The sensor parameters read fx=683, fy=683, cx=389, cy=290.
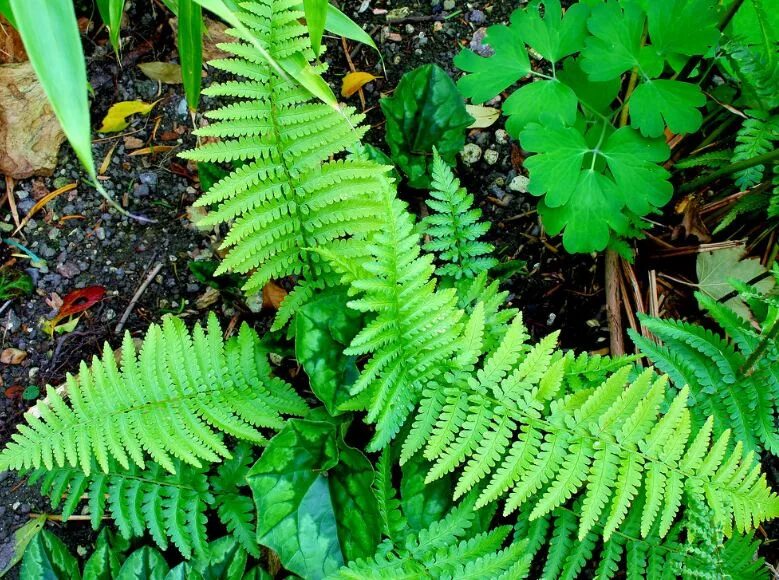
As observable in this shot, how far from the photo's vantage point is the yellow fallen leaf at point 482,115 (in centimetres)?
262

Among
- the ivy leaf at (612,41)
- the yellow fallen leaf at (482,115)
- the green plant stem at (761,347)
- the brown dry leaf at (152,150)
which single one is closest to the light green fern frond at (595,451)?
the green plant stem at (761,347)

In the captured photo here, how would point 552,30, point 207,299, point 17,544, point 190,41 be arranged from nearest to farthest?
1. point 190,41
2. point 552,30
3. point 17,544
4. point 207,299

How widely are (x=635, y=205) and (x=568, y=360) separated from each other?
53 cm

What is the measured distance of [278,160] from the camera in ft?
6.55

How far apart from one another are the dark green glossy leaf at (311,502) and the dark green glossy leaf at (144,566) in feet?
1.24

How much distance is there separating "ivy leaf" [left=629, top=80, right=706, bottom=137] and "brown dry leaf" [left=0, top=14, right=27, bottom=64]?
7.29ft

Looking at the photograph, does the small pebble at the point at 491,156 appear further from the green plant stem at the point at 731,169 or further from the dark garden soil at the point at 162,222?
the green plant stem at the point at 731,169

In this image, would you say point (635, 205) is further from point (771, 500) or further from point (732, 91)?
point (771, 500)

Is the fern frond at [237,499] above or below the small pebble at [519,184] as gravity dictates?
below

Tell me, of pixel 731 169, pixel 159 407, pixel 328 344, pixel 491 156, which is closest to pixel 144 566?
pixel 159 407

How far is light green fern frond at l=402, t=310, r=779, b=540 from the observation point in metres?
1.65

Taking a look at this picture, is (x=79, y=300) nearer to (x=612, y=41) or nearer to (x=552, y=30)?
(x=552, y=30)

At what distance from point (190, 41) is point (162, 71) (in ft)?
2.42

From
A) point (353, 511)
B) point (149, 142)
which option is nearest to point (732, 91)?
point (353, 511)
